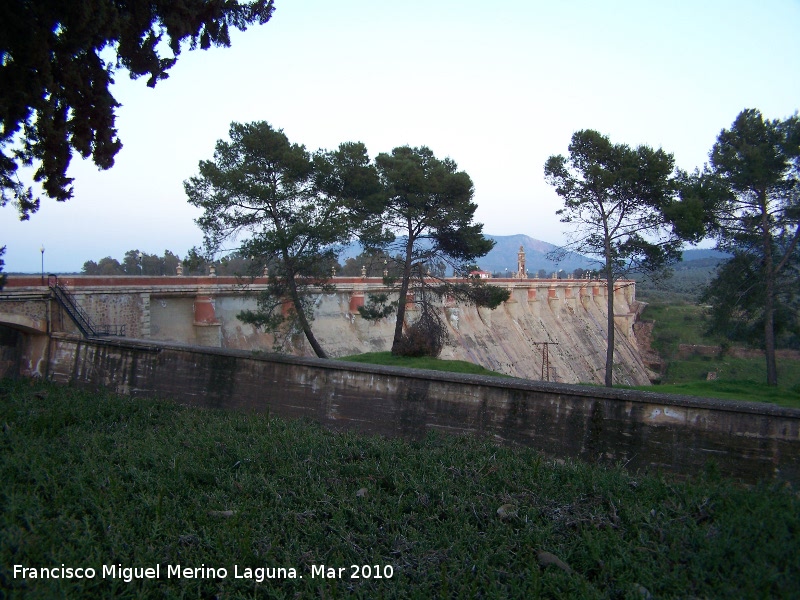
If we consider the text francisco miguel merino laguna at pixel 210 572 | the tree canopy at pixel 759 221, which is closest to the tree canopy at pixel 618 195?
the tree canopy at pixel 759 221

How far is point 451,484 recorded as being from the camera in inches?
220

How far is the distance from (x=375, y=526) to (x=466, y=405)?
6315 mm

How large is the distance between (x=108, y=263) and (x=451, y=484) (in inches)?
1877

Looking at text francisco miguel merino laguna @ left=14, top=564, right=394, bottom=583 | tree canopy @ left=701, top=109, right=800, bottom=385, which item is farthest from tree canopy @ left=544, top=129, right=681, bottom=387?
text francisco miguel merino laguna @ left=14, top=564, right=394, bottom=583

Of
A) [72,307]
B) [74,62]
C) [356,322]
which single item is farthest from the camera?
[356,322]

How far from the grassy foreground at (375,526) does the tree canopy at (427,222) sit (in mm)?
10705

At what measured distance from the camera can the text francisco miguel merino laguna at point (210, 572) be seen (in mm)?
4109

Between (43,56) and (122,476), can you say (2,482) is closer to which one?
(122,476)

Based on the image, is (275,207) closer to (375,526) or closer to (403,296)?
(403,296)

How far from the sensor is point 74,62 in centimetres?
804

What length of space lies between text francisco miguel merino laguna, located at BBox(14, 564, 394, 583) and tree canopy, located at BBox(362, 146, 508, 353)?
41.1ft

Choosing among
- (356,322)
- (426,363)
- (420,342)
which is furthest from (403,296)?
(356,322)

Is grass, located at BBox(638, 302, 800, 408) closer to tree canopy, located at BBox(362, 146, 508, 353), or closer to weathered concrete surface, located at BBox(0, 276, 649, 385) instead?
weathered concrete surface, located at BBox(0, 276, 649, 385)

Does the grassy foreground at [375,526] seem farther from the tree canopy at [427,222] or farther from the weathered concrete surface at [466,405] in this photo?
the tree canopy at [427,222]
